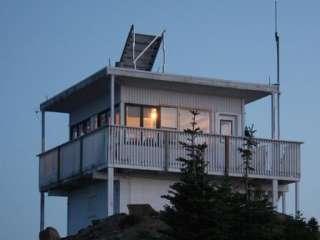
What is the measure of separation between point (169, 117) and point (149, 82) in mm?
1839

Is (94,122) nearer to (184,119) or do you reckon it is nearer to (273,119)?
(184,119)

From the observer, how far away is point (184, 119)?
39.8 m

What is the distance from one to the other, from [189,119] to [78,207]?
209 inches

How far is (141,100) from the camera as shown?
1538 inches

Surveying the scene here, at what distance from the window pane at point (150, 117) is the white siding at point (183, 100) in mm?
249

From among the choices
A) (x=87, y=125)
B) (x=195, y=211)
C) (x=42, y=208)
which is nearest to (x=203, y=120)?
(x=87, y=125)

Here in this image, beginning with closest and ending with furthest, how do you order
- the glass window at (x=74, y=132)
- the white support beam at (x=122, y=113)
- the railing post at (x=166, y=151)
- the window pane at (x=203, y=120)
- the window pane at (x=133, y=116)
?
1. the railing post at (x=166, y=151)
2. the white support beam at (x=122, y=113)
3. the window pane at (x=133, y=116)
4. the window pane at (x=203, y=120)
5. the glass window at (x=74, y=132)

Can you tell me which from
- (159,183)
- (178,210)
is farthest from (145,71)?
(178,210)

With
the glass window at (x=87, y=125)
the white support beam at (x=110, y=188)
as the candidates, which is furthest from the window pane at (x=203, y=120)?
the white support beam at (x=110, y=188)

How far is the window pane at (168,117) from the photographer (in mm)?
39469

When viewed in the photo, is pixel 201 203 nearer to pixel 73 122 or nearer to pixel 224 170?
pixel 224 170

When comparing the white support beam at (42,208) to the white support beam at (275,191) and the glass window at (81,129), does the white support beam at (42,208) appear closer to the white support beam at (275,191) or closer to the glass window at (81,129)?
the glass window at (81,129)

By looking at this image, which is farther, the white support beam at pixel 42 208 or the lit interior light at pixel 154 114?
A: the white support beam at pixel 42 208

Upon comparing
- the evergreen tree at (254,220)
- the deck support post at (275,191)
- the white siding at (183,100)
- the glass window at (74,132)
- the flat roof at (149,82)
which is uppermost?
the flat roof at (149,82)
